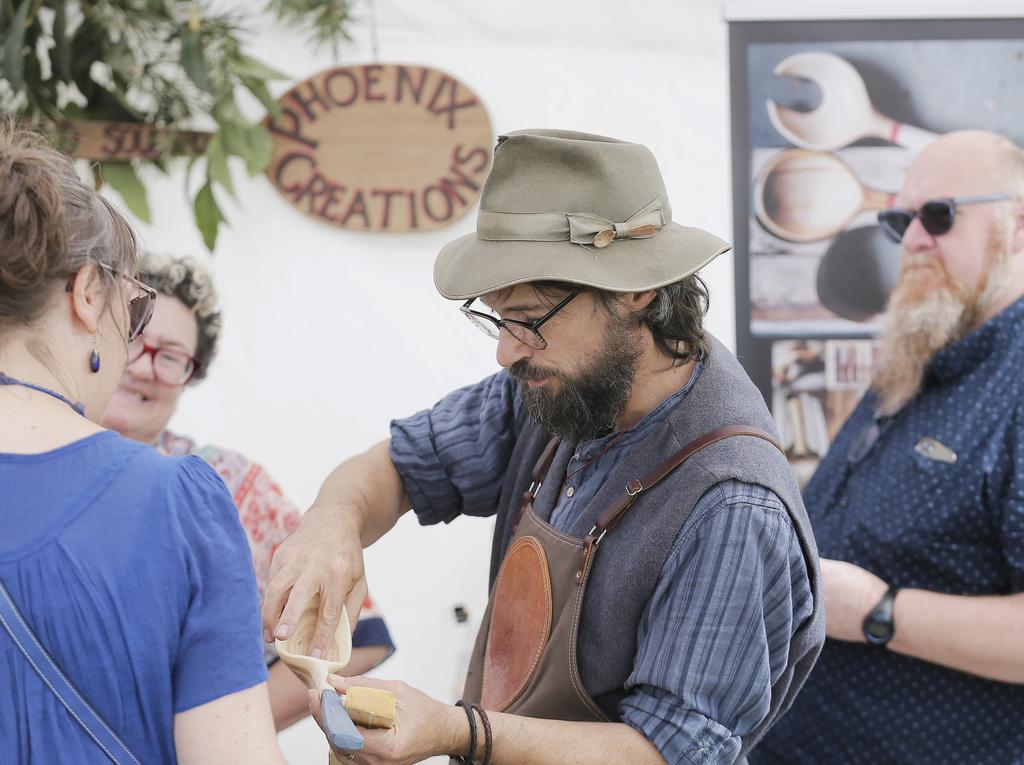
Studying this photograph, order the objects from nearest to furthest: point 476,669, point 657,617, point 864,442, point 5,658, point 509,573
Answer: point 5,658 → point 657,617 → point 509,573 → point 476,669 → point 864,442

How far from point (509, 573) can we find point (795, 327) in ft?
4.21

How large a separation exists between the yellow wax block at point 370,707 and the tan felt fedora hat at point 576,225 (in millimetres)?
522

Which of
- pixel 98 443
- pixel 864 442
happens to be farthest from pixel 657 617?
pixel 864 442

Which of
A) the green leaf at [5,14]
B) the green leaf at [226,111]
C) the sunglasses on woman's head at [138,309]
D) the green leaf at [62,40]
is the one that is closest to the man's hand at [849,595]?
the sunglasses on woman's head at [138,309]

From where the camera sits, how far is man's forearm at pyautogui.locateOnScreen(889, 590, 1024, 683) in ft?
5.82

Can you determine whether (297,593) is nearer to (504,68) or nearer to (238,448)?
(238,448)

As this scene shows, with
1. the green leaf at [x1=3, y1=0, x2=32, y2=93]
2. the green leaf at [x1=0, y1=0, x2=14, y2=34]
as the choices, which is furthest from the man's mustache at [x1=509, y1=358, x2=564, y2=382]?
the green leaf at [x1=0, y1=0, x2=14, y2=34]

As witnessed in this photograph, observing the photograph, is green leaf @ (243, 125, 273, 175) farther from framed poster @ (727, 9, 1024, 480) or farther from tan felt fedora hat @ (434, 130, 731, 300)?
A: tan felt fedora hat @ (434, 130, 731, 300)

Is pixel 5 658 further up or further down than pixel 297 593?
further up

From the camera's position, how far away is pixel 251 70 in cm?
258

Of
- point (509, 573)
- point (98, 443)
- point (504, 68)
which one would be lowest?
point (509, 573)

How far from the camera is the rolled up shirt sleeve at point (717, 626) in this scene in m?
1.30

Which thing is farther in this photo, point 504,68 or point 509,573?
point 504,68

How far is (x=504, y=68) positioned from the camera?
2.76 m
